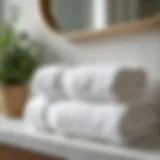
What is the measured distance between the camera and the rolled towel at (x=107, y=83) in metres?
0.99

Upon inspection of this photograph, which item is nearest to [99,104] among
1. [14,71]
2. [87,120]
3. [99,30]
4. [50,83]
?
[87,120]

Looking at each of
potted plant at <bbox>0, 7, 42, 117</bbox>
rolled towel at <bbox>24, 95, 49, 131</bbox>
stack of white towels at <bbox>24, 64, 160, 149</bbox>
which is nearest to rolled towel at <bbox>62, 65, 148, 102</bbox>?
stack of white towels at <bbox>24, 64, 160, 149</bbox>

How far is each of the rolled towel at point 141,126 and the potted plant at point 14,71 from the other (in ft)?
1.74

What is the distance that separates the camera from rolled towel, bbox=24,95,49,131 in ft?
3.79

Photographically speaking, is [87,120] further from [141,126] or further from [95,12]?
[95,12]

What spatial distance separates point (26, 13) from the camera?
1591mm

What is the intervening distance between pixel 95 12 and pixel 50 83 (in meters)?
0.28

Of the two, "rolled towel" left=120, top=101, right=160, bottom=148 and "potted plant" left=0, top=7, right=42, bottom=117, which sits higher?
"potted plant" left=0, top=7, right=42, bottom=117

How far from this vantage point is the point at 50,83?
114cm

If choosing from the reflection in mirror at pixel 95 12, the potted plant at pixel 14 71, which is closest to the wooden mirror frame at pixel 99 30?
the reflection in mirror at pixel 95 12

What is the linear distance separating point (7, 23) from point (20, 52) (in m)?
0.17

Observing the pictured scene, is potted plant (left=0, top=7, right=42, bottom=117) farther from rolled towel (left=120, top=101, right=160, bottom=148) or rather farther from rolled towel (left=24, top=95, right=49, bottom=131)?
rolled towel (left=120, top=101, right=160, bottom=148)

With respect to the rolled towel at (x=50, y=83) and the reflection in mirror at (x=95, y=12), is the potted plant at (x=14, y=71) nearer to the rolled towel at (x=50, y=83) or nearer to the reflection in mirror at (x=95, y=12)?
the reflection in mirror at (x=95, y=12)

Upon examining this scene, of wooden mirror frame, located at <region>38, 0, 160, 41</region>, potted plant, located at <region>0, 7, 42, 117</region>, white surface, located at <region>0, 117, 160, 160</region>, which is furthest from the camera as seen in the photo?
potted plant, located at <region>0, 7, 42, 117</region>
